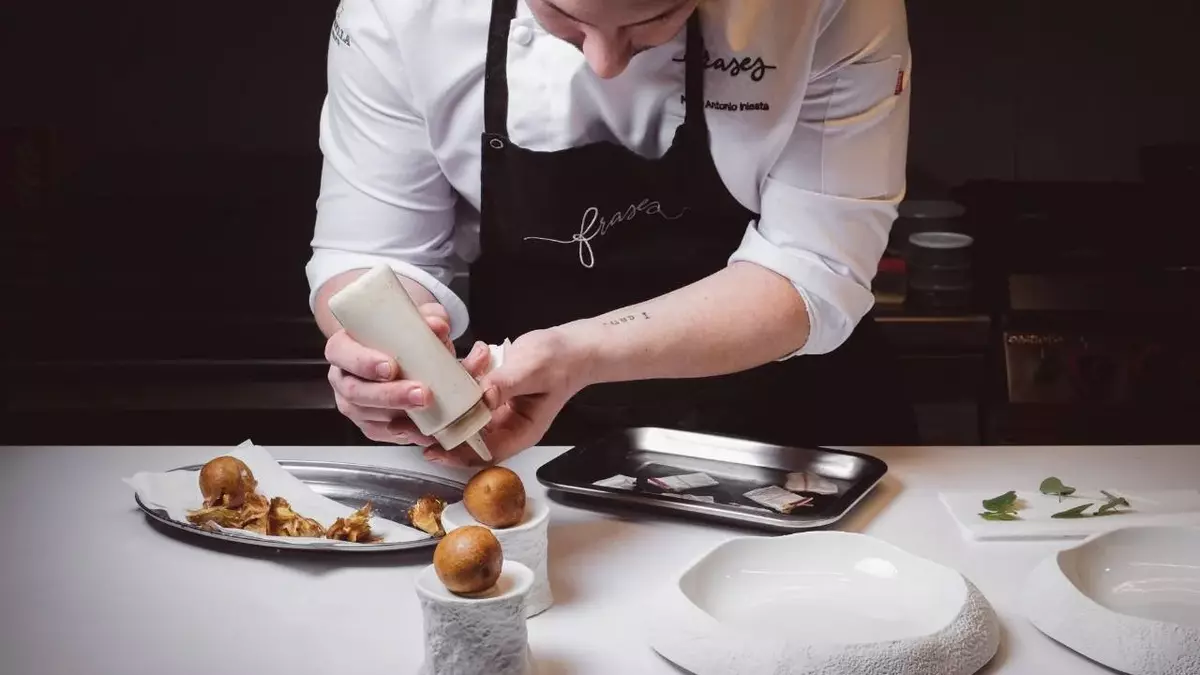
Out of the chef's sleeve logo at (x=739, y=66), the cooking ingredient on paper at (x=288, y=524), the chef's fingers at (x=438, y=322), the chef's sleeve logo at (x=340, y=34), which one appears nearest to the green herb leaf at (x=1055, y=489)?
the chef's sleeve logo at (x=739, y=66)

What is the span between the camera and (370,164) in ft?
5.16

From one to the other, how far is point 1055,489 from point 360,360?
2.42 feet

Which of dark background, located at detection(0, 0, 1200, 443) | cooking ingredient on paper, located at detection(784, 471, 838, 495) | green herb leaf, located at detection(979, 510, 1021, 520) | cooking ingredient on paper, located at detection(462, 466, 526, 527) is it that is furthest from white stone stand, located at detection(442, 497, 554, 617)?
dark background, located at detection(0, 0, 1200, 443)

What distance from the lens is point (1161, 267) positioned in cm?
269

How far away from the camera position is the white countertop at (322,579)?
41.5 inches

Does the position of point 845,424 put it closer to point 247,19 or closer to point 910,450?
point 910,450

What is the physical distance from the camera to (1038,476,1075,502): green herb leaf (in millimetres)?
1395

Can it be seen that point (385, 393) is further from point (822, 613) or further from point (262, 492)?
point (822, 613)

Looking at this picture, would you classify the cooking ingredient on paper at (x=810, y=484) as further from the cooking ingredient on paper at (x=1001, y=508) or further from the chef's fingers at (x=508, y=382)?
the chef's fingers at (x=508, y=382)

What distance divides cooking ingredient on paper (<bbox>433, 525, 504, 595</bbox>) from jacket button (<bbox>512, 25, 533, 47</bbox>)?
71cm

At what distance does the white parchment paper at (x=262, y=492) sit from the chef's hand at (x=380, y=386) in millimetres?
87

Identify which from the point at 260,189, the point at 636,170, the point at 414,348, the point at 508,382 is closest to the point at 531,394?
the point at 508,382

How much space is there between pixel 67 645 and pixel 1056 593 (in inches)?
31.7

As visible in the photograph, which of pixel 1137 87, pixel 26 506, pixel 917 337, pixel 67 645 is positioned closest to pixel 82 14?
pixel 26 506
